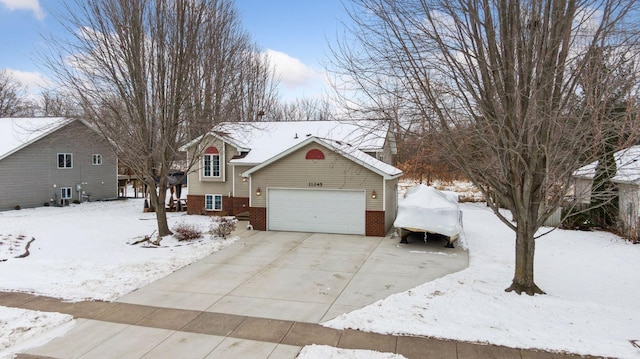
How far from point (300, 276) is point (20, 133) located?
74.4 ft

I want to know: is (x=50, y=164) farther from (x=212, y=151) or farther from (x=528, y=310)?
(x=528, y=310)

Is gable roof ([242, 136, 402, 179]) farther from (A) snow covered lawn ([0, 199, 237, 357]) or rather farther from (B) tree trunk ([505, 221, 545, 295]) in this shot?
(B) tree trunk ([505, 221, 545, 295])

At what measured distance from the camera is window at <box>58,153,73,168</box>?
25469 millimetres

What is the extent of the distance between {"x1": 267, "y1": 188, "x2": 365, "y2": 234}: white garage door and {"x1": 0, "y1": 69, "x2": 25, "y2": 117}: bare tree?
42.5 metres

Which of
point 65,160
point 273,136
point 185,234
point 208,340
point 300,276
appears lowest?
point 208,340

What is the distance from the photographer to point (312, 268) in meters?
11.2

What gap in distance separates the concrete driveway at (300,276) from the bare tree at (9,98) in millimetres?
43766

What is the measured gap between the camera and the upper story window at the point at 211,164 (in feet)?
71.4

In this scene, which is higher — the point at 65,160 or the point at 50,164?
the point at 65,160

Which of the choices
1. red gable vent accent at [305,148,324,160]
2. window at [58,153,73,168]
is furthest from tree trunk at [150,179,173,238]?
window at [58,153,73,168]

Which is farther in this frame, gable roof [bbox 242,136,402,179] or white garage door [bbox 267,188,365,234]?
white garage door [bbox 267,188,365,234]

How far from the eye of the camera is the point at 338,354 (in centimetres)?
598

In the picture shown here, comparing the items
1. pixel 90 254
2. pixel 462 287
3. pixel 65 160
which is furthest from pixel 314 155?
pixel 65 160

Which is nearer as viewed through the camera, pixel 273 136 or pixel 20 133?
pixel 273 136
